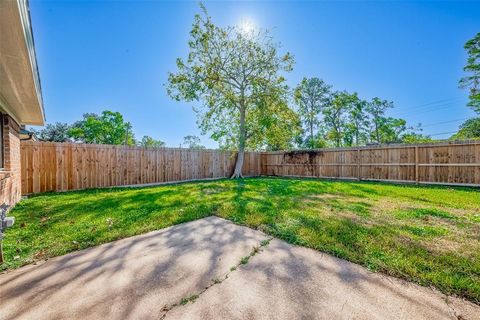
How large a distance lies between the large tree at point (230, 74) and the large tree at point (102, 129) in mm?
20049

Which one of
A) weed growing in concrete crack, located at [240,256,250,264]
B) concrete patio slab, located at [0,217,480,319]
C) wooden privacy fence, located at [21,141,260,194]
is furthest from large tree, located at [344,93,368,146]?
weed growing in concrete crack, located at [240,256,250,264]

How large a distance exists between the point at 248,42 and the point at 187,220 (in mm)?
9704

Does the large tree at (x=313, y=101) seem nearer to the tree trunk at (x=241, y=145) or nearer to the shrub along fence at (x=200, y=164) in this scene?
the shrub along fence at (x=200, y=164)

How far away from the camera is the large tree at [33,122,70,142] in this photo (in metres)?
24.4

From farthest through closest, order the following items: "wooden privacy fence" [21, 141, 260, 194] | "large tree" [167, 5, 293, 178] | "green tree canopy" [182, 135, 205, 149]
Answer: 1. "green tree canopy" [182, 135, 205, 149]
2. "large tree" [167, 5, 293, 178]
3. "wooden privacy fence" [21, 141, 260, 194]

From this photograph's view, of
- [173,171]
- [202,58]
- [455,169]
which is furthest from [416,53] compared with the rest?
[173,171]

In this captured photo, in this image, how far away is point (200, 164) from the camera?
10.4 m

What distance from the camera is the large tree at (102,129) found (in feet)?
83.8

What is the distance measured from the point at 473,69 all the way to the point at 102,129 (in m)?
34.9

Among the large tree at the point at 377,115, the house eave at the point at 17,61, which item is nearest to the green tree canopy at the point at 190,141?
the large tree at the point at 377,115

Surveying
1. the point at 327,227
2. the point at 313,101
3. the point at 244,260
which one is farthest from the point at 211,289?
the point at 313,101

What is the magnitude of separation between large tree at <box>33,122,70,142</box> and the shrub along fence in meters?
22.9

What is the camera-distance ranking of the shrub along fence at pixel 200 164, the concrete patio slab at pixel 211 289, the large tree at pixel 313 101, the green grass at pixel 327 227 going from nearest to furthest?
the concrete patio slab at pixel 211 289
the green grass at pixel 327 227
the shrub along fence at pixel 200 164
the large tree at pixel 313 101

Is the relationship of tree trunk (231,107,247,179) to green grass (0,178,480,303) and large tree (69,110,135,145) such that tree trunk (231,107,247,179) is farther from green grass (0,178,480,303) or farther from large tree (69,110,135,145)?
large tree (69,110,135,145)
